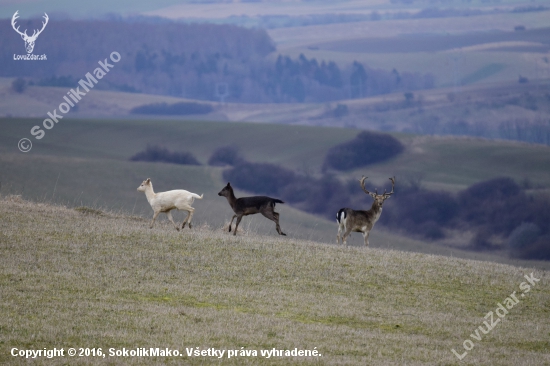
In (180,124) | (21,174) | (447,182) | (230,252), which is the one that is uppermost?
(180,124)

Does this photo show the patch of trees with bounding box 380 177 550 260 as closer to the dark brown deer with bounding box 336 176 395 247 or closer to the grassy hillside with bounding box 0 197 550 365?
the dark brown deer with bounding box 336 176 395 247

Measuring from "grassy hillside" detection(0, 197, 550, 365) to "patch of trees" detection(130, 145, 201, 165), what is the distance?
3818 inches

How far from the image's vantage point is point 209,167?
353 feet

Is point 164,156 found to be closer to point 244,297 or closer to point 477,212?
point 477,212

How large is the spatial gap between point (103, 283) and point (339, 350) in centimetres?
525

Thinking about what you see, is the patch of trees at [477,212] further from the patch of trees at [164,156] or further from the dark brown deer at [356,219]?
the dark brown deer at [356,219]

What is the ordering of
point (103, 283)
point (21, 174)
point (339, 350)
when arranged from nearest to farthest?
point (339, 350), point (103, 283), point (21, 174)

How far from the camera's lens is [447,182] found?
113 metres

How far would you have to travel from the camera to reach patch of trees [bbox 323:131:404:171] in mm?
127125

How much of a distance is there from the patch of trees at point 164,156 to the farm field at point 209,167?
2.51 metres

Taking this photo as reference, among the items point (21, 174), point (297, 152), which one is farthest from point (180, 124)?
point (21, 174)

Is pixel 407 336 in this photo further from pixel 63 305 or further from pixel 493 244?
pixel 493 244

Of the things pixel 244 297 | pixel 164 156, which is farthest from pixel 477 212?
pixel 244 297

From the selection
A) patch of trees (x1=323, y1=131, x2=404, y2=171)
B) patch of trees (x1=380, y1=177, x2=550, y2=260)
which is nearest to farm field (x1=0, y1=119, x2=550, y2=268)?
patch of trees (x1=323, y1=131, x2=404, y2=171)
